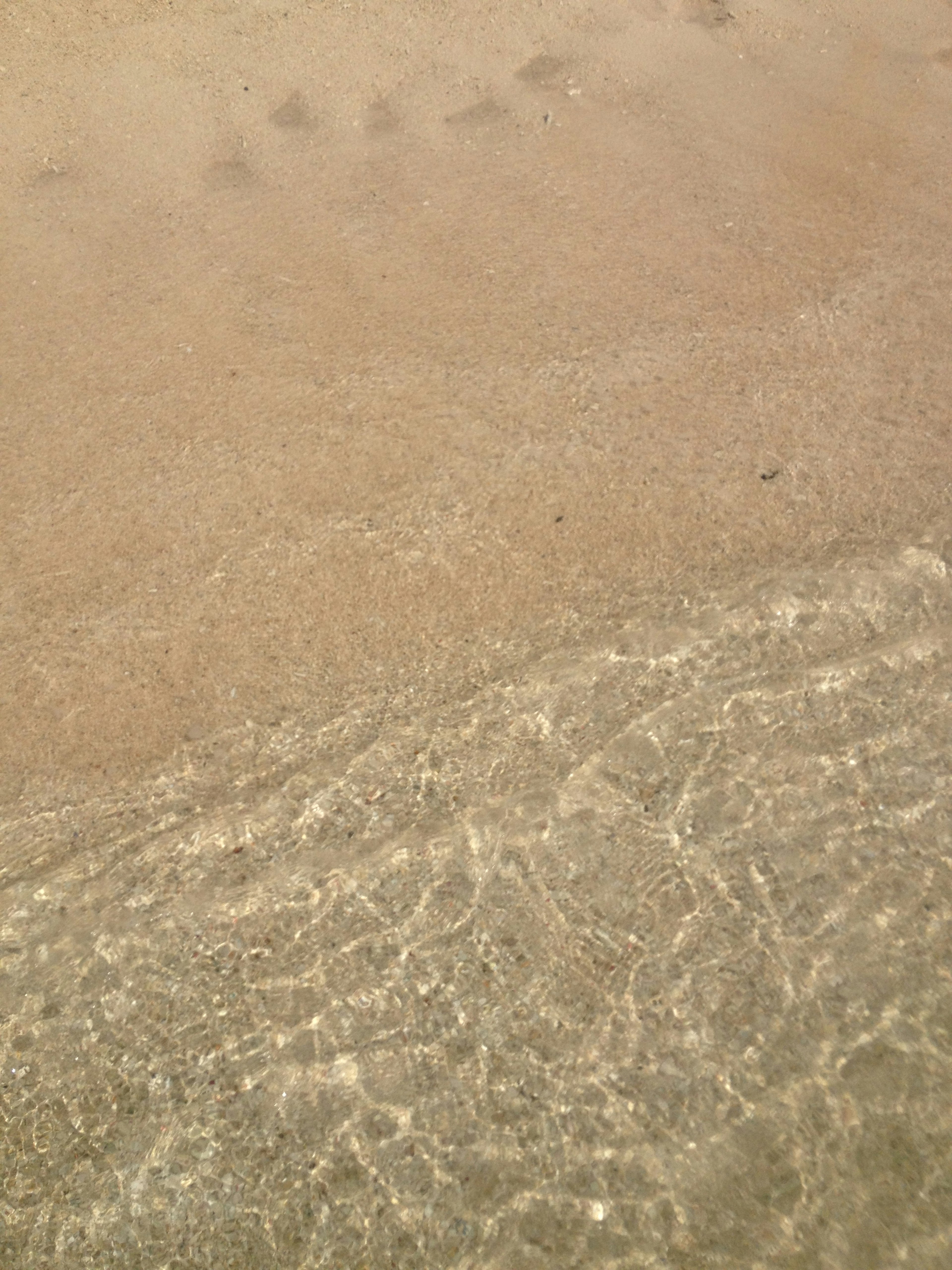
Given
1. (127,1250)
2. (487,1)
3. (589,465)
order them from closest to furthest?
1. (127,1250)
2. (589,465)
3. (487,1)

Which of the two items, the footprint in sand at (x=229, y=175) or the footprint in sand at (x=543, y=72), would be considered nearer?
the footprint in sand at (x=229, y=175)

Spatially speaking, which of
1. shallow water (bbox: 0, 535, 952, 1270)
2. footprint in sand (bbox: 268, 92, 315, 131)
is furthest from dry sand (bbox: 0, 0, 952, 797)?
shallow water (bbox: 0, 535, 952, 1270)

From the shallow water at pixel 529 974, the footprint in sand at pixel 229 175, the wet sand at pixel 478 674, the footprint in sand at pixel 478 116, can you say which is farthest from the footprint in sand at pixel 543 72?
the shallow water at pixel 529 974

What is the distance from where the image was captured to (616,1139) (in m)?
2.54

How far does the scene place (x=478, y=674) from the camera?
129 inches

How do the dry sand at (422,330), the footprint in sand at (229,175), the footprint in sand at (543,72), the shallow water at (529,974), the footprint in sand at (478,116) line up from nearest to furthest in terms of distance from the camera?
the shallow water at (529,974) < the dry sand at (422,330) < the footprint in sand at (229,175) < the footprint in sand at (478,116) < the footprint in sand at (543,72)

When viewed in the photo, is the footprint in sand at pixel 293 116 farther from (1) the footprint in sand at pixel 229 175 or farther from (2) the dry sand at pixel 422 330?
(1) the footprint in sand at pixel 229 175

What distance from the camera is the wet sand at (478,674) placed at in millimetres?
Result: 2543

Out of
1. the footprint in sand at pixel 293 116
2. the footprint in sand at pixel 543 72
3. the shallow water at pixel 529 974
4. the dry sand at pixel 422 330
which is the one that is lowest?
the shallow water at pixel 529 974

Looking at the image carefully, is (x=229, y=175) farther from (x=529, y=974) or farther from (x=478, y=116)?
(x=529, y=974)

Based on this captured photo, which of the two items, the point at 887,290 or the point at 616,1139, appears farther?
the point at 887,290

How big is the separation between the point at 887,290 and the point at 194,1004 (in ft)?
11.4

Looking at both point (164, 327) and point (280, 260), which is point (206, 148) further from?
point (164, 327)

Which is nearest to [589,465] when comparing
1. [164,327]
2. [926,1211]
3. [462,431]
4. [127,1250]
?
[462,431]
